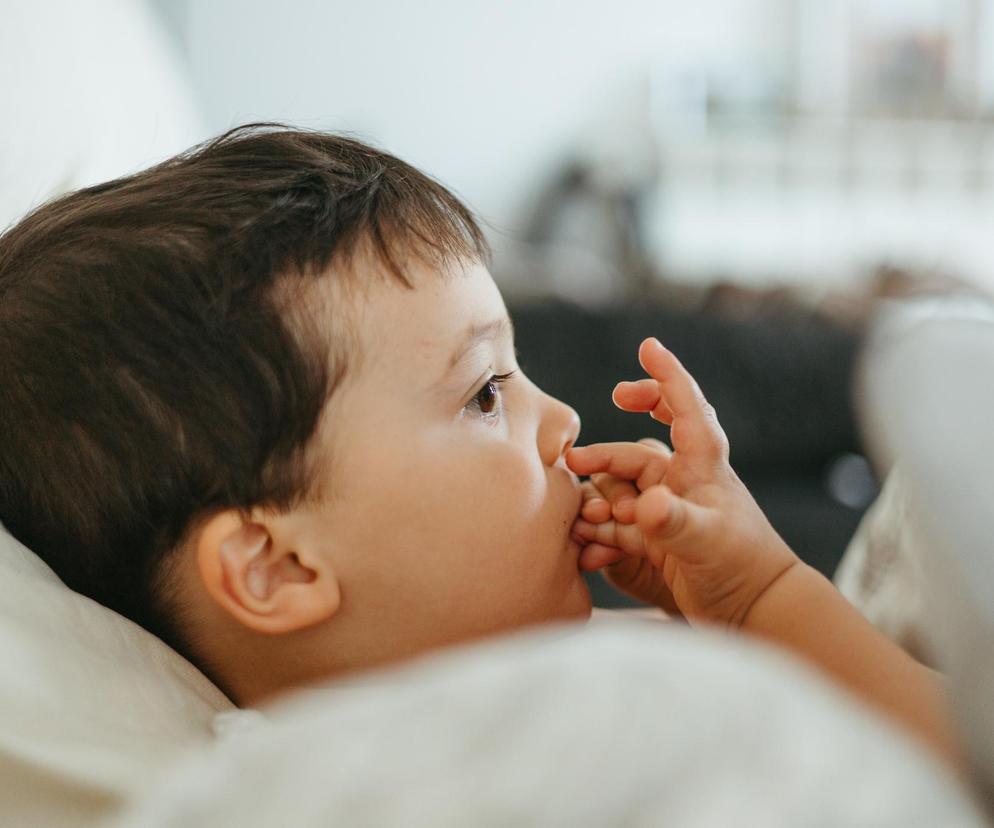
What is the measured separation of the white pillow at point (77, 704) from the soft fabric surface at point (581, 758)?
170 mm

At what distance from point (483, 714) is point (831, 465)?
1365 millimetres

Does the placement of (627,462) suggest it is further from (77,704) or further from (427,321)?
(77,704)

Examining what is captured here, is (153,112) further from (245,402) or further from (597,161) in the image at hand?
(597,161)

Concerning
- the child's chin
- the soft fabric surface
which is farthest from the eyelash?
the soft fabric surface

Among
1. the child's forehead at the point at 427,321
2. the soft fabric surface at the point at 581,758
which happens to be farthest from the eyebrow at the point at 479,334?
the soft fabric surface at the point at 581,758

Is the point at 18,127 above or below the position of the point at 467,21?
above

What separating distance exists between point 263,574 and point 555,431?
8.3 inches

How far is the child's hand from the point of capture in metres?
0.64

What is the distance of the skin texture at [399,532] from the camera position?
2.01ft

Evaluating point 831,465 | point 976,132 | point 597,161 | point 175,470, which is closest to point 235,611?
point 175,470

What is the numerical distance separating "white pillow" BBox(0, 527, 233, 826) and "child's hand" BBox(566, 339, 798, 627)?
258 millimetres

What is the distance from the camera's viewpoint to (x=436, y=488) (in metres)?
0.64

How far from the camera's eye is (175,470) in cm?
59

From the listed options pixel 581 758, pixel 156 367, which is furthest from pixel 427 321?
pixel 581 758
